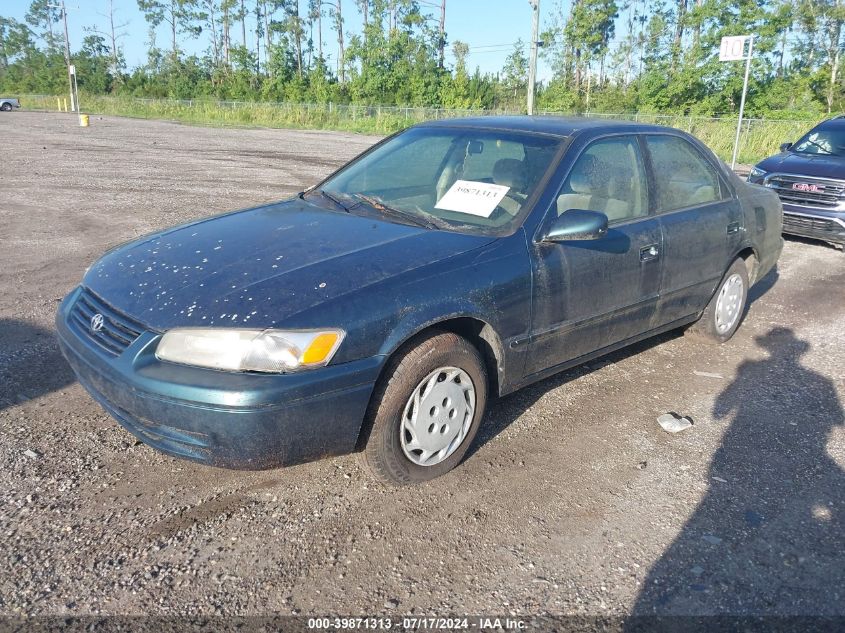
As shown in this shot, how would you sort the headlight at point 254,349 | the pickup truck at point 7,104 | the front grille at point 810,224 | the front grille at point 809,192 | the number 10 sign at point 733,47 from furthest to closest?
1. the pickup truck at point 7,104
2. the number 10 sign at point 733,47
3. the front grille at point 810,224
4. the front grille at point 809,192
5. the headlight at point 254,349

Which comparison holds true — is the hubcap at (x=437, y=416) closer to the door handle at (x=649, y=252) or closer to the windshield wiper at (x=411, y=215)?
the windshield wiper at (x=411, y=215)

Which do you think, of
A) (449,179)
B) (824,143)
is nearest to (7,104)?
(824,143)

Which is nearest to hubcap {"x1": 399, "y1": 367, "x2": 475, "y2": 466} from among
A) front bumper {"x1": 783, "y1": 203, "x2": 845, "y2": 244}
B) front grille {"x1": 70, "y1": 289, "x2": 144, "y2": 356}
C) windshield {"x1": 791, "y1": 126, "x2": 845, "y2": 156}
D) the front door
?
the front door

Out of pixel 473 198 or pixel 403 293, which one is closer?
pixel 403 293

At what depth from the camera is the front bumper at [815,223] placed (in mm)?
8469

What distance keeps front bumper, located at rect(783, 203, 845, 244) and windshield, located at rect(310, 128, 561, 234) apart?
21.0 ft

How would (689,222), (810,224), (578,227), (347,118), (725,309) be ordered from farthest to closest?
(347,118), (810,224), (725,309), (689,222), (578,227)

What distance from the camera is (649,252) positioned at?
13.3ft

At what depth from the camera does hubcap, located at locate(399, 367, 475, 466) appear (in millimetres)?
3045

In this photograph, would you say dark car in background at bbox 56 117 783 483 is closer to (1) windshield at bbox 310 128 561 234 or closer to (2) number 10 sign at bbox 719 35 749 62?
(1) windshield at bbox 310 128 561 234

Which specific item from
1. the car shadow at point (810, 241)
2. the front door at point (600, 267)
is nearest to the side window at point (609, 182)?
the front door at point (600, 267)

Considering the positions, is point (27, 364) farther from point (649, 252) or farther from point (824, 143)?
point (824, 143)

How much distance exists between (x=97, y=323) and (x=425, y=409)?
1.52 meters

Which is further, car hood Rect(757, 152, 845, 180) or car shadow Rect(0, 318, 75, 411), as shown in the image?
car hood Rect(757, 152, 845, 180)
